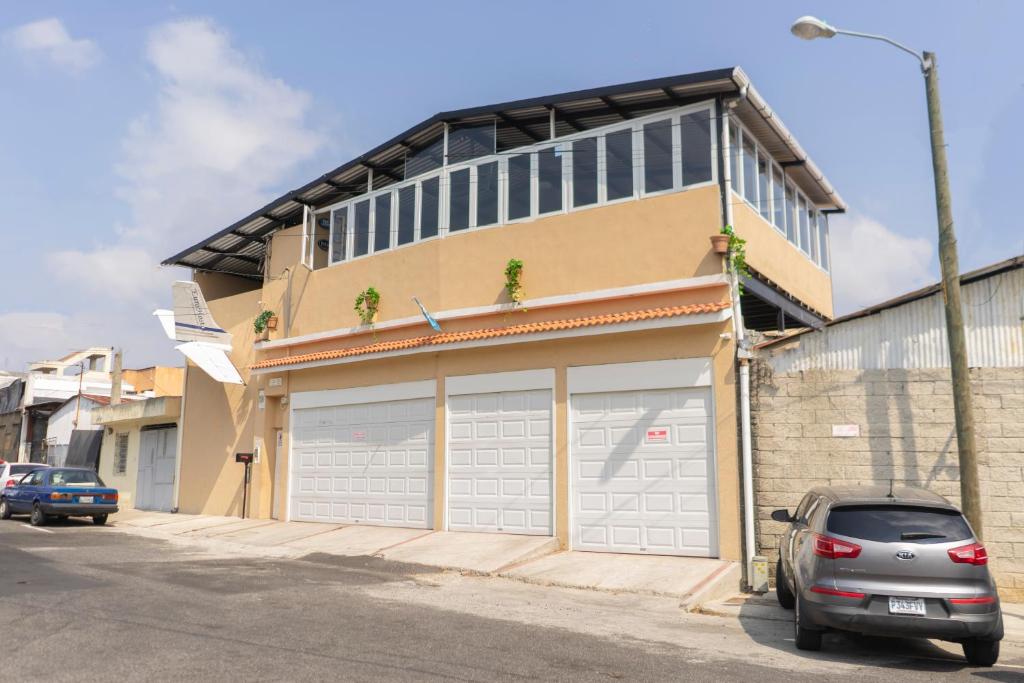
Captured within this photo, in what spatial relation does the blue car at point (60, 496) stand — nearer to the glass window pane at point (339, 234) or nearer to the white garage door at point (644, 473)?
the glass window pane at point (339, 234)

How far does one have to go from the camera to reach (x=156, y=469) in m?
26.1

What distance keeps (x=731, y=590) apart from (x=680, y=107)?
838cm

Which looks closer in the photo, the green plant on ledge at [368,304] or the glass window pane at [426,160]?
the glass window pane at [426,160]

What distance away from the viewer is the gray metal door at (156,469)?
25250mm

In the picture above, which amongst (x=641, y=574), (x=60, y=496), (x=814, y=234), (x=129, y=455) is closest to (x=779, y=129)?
(x=814, y=234)

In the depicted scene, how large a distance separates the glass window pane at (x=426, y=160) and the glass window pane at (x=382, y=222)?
0.84 meters

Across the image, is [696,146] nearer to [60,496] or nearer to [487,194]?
[487,194]

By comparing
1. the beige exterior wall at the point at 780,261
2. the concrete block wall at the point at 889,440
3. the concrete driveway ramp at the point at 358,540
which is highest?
the beige exterior wall at the point at 780,261

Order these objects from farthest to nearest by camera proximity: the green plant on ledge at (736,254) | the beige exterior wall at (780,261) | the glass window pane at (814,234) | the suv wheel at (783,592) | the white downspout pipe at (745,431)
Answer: the glass window pane at (814,234)
the beige exterior wall at (780,261)
the green plant on ledge at (736,254)
the white downspout pipe at (745,431)
the suv wheel at (783,592)

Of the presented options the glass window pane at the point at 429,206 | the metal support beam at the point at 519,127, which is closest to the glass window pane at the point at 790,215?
the metal support beam at the point at 519,127

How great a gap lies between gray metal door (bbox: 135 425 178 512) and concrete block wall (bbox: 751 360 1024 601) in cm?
1866

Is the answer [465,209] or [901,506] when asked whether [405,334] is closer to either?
[465,209]

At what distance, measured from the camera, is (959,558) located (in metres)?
7.59

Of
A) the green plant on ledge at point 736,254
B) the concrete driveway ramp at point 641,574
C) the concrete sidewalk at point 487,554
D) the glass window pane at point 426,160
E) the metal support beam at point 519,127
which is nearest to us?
the concrete driveway ramp at point 641,574
